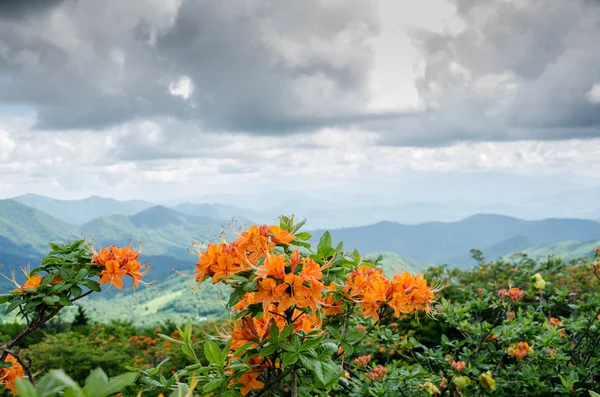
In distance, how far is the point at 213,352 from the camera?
5.32 ft

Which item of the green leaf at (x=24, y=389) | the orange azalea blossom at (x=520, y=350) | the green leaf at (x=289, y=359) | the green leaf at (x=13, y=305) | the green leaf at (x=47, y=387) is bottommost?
the orange azalea blossom at (x=520, y=350)

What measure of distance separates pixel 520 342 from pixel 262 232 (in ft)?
8.27

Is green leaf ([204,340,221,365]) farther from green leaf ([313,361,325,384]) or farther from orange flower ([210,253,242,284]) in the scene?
green leaf ([313,361,325,384])

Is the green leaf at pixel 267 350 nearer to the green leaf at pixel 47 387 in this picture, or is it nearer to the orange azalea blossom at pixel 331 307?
the orange azalea blossom at pixel 331 307

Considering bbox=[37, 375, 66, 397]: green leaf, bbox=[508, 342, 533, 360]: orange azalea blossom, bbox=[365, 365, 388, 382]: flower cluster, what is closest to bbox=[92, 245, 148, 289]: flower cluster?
bbox=[37, 375, 66, 397]: green leaf

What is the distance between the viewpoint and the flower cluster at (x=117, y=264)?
225cm

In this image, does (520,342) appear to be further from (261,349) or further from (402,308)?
(261,349)

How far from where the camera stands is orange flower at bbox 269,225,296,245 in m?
1.81

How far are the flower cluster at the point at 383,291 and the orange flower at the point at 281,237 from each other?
38 centimetres

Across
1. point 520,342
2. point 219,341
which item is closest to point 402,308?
point 219,341

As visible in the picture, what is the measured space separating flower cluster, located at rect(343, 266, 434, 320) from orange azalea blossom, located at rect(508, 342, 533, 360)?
5.34ft

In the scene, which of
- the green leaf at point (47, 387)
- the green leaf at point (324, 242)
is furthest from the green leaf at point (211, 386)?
the green leaf at point (47, 387)

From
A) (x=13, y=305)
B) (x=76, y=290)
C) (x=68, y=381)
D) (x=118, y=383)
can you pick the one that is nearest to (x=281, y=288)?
(x=118, y=383)

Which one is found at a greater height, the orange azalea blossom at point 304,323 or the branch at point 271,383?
the orange azalea blossom at point 304,323
